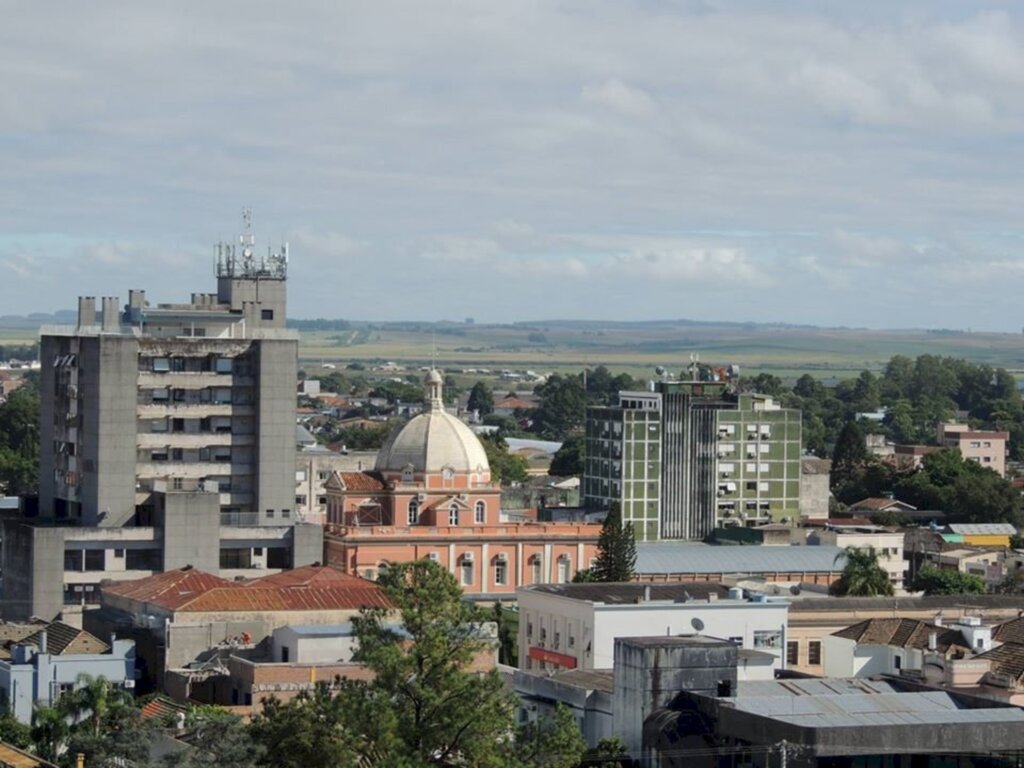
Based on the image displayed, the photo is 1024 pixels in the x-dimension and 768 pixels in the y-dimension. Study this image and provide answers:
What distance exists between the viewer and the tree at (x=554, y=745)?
59500 mm

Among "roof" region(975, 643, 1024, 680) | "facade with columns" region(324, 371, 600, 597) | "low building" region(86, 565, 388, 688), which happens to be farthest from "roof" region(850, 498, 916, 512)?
"roof" region(975, 643, 1024, 680)

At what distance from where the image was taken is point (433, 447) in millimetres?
133625

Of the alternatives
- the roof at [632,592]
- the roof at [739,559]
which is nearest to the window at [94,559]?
the roof at [632,592]

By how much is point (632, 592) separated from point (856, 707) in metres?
41.2

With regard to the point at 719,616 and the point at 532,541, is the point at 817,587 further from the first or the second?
the point at 719,616

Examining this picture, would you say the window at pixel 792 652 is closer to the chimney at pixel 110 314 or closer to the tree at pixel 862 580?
the tree at pixel 862 580

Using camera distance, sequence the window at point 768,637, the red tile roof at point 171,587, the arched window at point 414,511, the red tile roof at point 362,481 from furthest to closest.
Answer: the red tile roof at point 362,481 → the arched window at point 414,511 → the window at point 768,637 → the red tile roof at point 171,587

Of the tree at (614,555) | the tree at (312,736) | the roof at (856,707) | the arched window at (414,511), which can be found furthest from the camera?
the arched window at (414,511)

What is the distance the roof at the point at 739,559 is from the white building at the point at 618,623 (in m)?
29.9

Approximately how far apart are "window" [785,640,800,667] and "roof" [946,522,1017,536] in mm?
67443

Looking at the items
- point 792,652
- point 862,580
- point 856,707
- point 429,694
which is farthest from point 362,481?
point 429,694

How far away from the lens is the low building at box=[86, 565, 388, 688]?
9162cm

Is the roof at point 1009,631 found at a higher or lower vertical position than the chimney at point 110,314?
lower

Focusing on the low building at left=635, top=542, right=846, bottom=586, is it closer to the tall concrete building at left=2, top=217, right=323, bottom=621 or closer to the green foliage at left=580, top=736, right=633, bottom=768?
the tall concrete building at left=2, top=217, right=323, bottom=621
